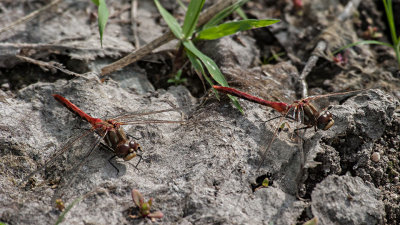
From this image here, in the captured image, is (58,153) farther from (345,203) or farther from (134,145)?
(345,203)

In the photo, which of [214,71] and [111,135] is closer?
[111,135]

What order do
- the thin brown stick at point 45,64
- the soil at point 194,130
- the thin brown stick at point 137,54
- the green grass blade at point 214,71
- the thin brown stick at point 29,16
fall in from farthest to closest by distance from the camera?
the thin brown stick at point 29,16
the thin brown stick at point 137,54
the thin brown stick at point 45,64
the green grass blade at point 214,71
the soil at point 194,130

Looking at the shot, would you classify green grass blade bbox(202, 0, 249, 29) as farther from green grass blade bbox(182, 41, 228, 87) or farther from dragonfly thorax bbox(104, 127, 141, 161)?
dragonfly thorax bbox(104, 127, 141, 161)

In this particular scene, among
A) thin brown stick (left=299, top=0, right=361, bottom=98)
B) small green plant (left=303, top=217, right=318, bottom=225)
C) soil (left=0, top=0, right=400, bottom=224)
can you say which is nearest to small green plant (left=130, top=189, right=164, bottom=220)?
soil (left=0, top=0, right=400, bottom=224)

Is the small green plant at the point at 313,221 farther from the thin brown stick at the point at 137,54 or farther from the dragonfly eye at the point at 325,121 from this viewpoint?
the thin brown stick at the point at 137,54

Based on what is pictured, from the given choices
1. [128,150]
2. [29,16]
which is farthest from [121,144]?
[29,16]

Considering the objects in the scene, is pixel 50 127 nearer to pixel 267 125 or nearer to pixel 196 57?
pixel 196 57

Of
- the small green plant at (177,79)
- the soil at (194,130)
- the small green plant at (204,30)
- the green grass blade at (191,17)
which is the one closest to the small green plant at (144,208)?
the soil at (194,130)
